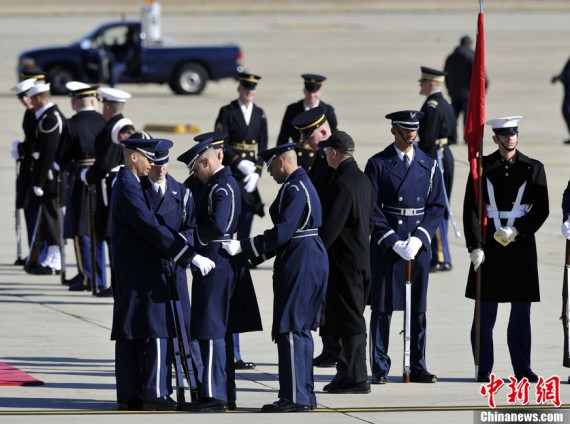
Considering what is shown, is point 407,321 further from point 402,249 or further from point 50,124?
point 50,124

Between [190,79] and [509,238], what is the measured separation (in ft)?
81.9

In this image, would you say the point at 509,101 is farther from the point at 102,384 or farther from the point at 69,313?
the point at 102,384

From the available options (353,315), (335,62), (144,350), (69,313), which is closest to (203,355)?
(144,350)

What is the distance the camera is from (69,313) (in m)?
13.1

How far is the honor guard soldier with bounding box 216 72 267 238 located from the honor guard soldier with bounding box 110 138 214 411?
5.43 m

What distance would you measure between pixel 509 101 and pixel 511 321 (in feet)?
75.1

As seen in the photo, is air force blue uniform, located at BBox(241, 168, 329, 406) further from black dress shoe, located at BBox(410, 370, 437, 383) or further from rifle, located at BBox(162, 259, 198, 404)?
black dress shoe, located at BBox(410, 370, 437, 383)

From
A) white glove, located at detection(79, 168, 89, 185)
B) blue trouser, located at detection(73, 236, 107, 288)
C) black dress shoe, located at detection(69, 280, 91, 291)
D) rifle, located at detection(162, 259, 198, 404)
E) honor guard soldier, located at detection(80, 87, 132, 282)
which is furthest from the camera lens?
black dress shoe, located at detection(69, 280, 91, 291)

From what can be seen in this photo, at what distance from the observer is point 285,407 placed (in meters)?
9.25

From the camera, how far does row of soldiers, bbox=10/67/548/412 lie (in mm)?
9305

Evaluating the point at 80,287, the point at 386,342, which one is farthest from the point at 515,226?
the point at 80,287

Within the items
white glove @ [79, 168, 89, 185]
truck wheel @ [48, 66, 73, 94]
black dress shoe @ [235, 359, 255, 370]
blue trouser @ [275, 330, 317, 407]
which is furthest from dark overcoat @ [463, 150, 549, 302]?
truck wheel @ [48, 66, 73, 94]

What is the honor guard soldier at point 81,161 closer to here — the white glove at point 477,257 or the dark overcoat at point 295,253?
the white glove at point 477,257

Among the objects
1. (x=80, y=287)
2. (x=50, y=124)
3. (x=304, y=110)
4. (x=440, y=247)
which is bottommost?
(x=80, y=287)
